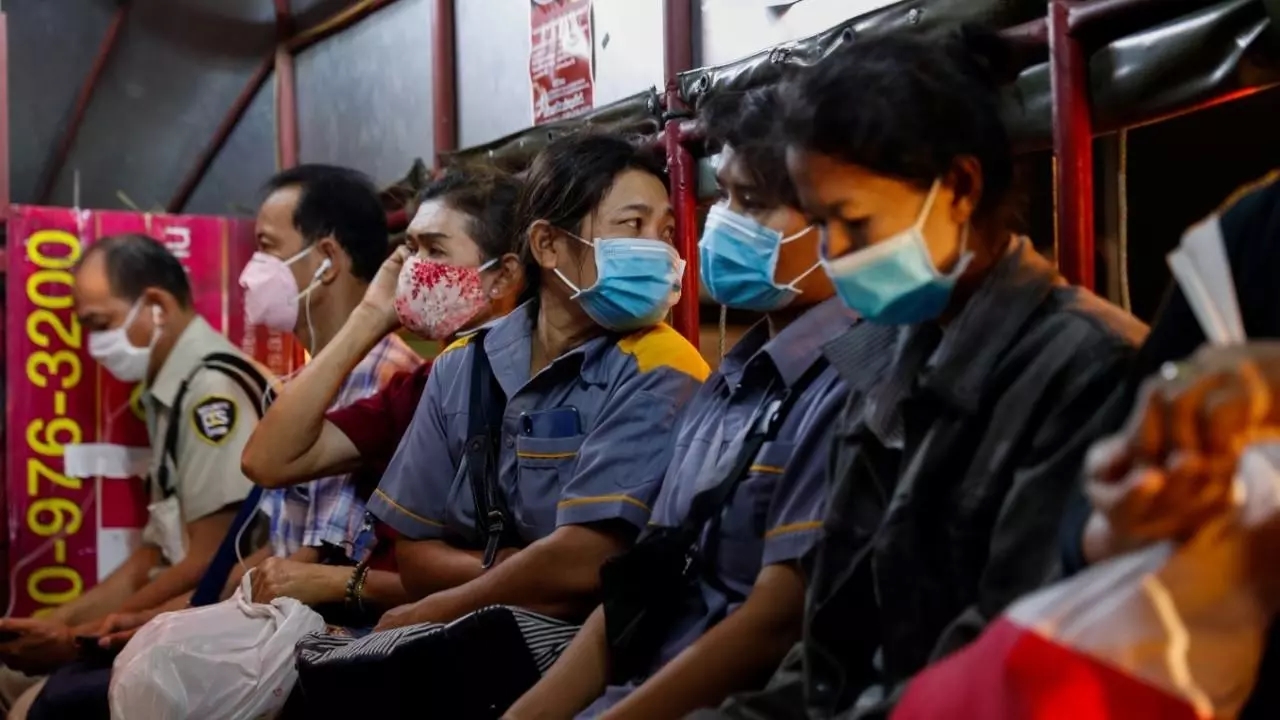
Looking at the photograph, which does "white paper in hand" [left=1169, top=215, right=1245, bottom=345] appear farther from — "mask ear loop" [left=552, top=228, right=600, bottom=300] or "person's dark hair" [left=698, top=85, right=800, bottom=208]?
"mask ear loop" [left=552, top=228, right=600, bottom=300]

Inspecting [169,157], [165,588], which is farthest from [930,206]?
[169,157]

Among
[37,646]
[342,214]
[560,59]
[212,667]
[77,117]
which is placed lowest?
[37,646]

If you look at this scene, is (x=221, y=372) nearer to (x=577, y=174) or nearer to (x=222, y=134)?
(x=577, y=174)

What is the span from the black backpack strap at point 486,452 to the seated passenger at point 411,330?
32cm

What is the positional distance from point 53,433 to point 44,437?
28 mm

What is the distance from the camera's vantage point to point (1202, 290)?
1.15 m

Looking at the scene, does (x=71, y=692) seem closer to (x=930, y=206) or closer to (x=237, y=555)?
(x=237, y=555)

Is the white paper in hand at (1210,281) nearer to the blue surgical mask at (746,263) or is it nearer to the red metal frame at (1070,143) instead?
the red metal frame at (1070,143)

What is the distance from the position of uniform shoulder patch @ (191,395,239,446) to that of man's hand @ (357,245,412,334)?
31.5 inches

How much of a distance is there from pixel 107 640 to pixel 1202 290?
2745mm

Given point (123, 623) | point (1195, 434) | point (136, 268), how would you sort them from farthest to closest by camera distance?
1. point (136, 268)
2. point (123, 623)
3. point (1195, 434)

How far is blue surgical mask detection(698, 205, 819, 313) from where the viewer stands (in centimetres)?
204

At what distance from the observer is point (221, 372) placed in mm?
3805

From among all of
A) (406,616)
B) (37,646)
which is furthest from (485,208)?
(37,646)
